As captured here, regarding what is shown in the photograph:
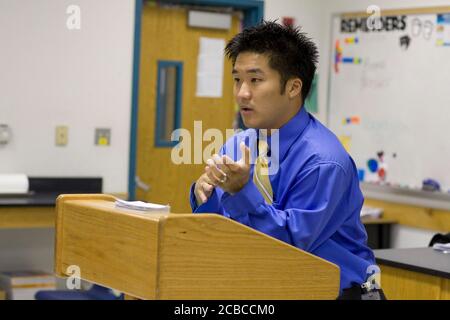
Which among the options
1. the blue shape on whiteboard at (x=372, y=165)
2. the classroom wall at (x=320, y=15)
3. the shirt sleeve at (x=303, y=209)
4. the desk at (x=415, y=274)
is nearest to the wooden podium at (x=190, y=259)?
the shirt sleeve at (x=303, y=209)

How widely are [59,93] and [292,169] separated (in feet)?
10.7

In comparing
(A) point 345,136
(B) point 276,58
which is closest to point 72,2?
(A) point 345,136

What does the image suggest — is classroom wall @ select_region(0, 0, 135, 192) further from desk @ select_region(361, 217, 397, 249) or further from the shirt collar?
the shirt collar

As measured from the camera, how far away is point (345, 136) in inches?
226

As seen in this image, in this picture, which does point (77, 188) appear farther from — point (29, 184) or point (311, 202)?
point (311, 202)

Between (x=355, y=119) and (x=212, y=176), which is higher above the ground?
(x=355, y=119)

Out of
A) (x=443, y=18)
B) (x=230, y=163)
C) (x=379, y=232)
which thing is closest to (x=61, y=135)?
(x=379, y=232)

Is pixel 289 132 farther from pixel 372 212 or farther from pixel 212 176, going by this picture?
pixel 372 212

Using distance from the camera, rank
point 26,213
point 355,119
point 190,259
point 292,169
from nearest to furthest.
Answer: point 190,259 < point 292,169 < point 26,213 < point 355,119

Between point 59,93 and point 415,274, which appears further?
point 59,93

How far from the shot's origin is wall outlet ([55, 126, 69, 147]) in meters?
4.95

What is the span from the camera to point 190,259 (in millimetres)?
1515

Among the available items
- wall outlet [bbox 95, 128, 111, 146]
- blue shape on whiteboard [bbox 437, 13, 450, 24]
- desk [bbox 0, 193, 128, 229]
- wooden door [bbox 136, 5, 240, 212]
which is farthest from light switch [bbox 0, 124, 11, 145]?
blue shape on whiteboard [bbox 437, 13, 450, 24]

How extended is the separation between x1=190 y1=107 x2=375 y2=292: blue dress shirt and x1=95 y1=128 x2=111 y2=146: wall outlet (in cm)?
310
